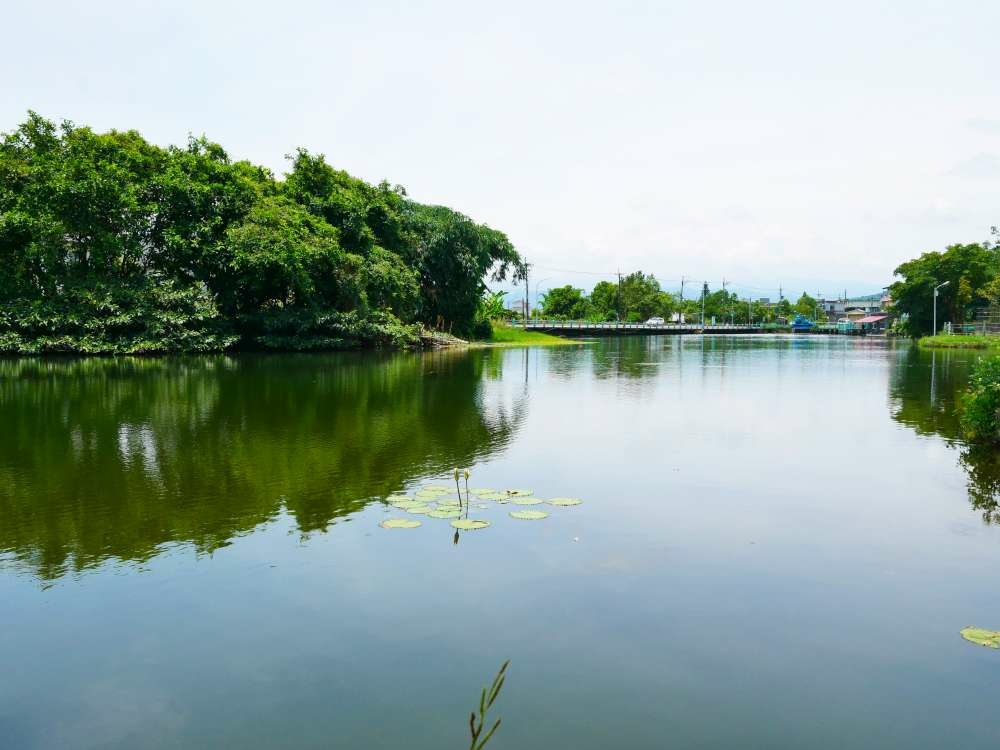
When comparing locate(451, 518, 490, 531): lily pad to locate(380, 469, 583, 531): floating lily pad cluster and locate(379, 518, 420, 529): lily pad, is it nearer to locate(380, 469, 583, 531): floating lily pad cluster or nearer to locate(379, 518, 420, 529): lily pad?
Answer: locate(380, 469, 583, 531): floating lily pad cluster

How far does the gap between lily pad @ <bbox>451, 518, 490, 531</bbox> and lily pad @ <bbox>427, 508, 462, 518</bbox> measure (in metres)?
0.21

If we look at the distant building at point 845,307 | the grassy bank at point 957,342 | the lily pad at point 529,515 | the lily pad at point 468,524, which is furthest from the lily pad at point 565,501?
the distant building at point 845,307

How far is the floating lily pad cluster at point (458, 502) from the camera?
26.1 ft

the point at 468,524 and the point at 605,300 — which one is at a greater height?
the point at 605,300

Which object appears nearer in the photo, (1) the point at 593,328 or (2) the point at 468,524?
(2) the point at 468,524

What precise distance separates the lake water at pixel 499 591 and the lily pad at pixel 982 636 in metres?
0.09

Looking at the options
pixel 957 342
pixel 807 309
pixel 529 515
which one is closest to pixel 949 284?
pixel 957 342

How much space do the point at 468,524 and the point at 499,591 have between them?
1.83 m

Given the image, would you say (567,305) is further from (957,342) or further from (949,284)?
(957,342)

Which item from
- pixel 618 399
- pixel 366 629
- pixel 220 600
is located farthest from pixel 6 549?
pixel 618 399

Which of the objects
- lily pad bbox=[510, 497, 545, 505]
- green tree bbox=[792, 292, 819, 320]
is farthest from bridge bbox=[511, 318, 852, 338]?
lily pad bbox=[510, 497, 545, 505]

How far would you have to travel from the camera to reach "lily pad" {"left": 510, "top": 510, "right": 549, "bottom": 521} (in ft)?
27.0

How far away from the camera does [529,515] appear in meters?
8.31

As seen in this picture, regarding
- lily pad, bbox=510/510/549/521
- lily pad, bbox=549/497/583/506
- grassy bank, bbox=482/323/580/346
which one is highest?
grassy bank, bbox=482/323/580/346
